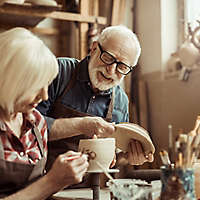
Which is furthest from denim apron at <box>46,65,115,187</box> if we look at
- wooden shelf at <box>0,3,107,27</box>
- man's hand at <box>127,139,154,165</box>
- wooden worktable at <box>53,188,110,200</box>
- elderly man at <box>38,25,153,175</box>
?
wooden shelf at <box>0,3,107,27</box>

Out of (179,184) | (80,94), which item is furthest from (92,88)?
(179,184)

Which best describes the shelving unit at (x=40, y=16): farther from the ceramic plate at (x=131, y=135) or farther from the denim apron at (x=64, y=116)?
the ceramic plate at (x=131, y=135)

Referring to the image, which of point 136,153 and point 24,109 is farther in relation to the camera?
point 136,153

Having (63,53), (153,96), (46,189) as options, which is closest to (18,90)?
(46,189)

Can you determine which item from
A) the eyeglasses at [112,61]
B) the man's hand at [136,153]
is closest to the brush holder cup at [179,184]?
the man's hand at [136,153]

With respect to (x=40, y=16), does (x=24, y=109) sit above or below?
below

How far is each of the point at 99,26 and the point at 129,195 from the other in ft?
8.66

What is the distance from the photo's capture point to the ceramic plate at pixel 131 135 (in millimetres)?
1392

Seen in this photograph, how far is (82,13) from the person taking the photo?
11.0ft

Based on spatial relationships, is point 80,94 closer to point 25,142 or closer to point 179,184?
point 25,142

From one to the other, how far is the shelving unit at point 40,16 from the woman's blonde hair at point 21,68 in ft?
6.77

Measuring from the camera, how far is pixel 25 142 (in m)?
1.29

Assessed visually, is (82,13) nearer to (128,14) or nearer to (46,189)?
(128,14)

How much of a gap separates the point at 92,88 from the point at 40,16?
4.48ft
